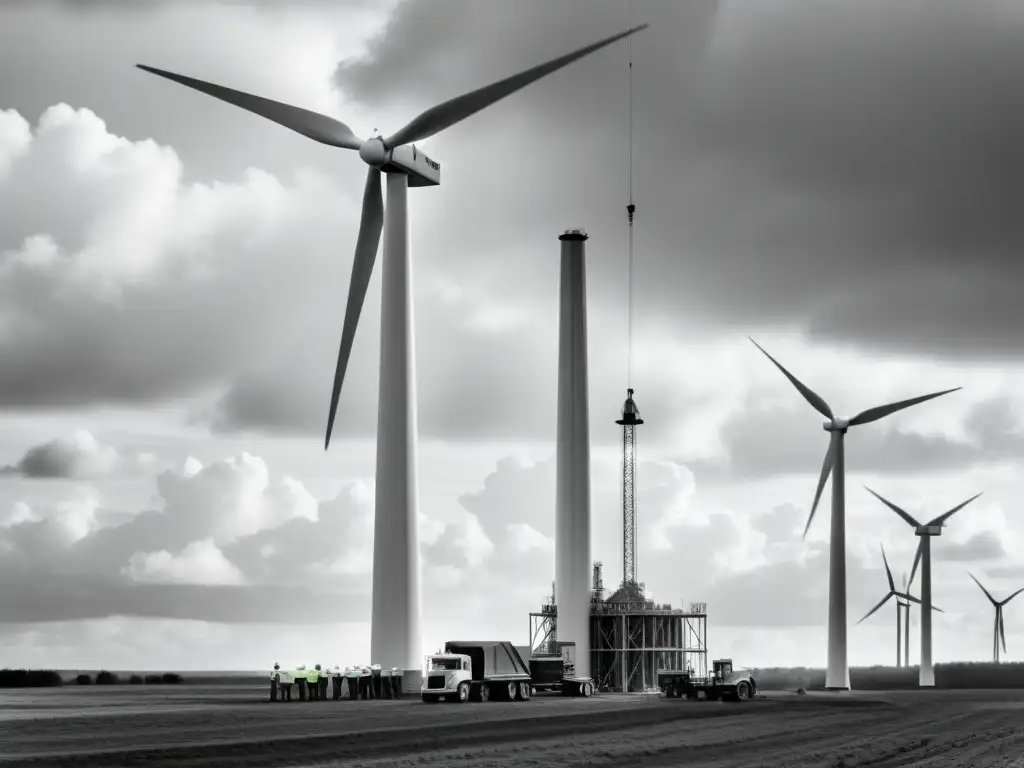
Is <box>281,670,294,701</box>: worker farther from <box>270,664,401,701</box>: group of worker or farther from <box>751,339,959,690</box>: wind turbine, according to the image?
<box>751,339,959,690</box>: wind turbine

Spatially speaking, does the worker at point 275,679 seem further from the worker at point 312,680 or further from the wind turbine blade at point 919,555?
the wind turbine blade at point 919,555

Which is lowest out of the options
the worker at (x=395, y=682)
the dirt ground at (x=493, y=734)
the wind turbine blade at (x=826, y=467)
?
Answer: the dirt ground at (x=493, y=734)

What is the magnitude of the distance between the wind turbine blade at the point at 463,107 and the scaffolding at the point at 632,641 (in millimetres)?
41734

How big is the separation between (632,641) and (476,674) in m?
31.1

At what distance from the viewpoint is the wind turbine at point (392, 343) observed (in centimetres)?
9050

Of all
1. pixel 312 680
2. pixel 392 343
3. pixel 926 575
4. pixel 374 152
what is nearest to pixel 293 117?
pixel 374 152

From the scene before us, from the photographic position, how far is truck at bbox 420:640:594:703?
8431 cm

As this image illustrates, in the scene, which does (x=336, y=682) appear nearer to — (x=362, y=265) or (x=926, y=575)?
A: (x=362, y=265)

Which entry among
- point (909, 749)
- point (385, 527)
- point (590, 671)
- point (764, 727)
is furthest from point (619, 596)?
point (909, 749)

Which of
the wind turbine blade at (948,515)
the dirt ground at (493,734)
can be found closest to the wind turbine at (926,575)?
the wind turbine blade at (948,515)

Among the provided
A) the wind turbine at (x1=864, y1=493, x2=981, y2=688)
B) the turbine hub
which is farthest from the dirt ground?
the wind turbine at (x1=864, y1=493, x2=981, y2=688)

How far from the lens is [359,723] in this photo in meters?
64.8

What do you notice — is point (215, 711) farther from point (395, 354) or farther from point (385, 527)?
point (395, 354)

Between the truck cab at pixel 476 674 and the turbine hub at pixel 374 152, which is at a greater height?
the turbine hub at pixel 374 152
